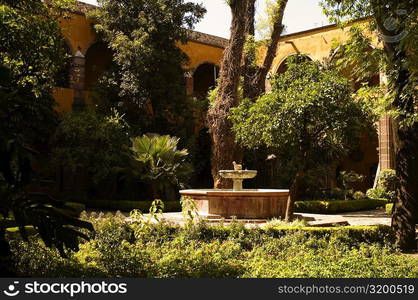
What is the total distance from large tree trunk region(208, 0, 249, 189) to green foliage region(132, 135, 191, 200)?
1327 millimetres

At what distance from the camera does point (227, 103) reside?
14664 millimetres

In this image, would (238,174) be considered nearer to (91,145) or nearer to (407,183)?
(407,183)

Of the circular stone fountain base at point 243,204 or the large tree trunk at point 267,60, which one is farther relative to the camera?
the large tree trunk at point 267,60

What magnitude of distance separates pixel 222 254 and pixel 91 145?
9960mm

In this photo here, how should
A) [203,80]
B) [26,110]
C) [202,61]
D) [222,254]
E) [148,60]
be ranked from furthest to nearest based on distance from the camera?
[203,80]
[202,61]
[148,60]
[222,254]
[26,110]

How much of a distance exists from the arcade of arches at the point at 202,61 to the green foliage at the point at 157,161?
164 inches

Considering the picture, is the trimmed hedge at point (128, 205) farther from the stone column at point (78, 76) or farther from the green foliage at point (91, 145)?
the stone column at point (78, 76)

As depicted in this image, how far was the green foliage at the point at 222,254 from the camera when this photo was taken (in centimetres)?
540

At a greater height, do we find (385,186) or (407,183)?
(407,183)

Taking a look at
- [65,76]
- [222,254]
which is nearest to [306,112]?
[222,254]

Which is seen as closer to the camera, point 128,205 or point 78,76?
point 128,205

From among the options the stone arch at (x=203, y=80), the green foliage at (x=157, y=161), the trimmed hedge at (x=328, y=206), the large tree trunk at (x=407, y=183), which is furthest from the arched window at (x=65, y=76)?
the large tree trunk at (x=407, y=183)

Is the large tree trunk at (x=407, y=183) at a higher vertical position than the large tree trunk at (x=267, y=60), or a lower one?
lower

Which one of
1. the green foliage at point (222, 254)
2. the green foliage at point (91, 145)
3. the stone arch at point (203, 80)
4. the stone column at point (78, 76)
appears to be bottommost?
the green foliage at point (222, 254)
